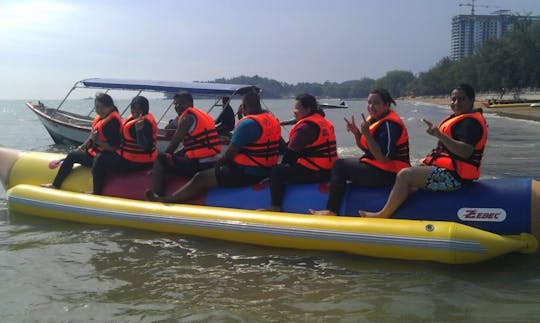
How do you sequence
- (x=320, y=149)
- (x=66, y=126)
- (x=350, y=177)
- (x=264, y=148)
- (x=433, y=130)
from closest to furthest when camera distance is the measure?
(x=433, y=130)
(x=350, y=177)
(x=320, y=149)
(x=264, y=148)
(x=66, y=126)

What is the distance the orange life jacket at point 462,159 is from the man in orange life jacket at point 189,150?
2.31 metres

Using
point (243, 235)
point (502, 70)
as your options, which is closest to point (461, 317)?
point (243, 235)

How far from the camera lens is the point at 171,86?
1028 centimetres

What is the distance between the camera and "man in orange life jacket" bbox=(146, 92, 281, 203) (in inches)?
195

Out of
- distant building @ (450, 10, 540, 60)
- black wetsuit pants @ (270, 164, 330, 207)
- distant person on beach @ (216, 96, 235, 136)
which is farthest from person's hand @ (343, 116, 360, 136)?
distant building @ (450, 10, 540, 60)

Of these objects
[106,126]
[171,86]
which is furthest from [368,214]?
[171,86]

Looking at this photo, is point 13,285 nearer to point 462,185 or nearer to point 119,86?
point 462,185

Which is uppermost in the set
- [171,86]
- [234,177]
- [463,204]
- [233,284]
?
[171,86]

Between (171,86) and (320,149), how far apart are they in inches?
240

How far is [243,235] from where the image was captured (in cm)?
467

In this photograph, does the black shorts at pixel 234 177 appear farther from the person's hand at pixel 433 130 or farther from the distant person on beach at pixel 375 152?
the person's hand at pixel 433 130

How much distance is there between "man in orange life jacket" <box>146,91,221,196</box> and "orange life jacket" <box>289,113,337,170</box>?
3.44 feet

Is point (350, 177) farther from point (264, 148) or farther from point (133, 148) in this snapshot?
point (133, 148)

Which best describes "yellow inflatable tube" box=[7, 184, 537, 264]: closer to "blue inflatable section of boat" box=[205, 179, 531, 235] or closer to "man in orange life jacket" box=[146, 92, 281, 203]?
"blue inflatable section of boat" box=[205, 179, 531, 235]
